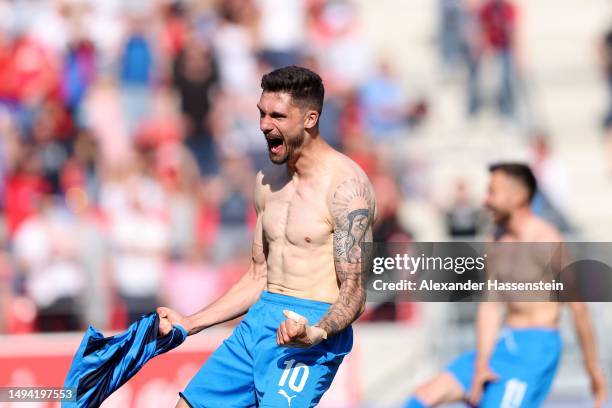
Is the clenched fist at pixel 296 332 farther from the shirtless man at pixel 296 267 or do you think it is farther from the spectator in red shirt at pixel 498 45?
the spectator in red shirt at pixel 498 45

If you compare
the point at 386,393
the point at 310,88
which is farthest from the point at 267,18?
the point at 310,88

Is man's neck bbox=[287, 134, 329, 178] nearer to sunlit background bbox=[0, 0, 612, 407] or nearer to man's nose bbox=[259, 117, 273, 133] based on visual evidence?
man's nose bbox=[259, 117, 273, 133]

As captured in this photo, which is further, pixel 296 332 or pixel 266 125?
pixel 266 125

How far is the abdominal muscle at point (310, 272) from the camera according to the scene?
21.8ft

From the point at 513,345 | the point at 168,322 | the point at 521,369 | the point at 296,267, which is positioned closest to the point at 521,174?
the point at 513,345

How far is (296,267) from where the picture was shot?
21.8ft

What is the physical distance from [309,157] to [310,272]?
59cm

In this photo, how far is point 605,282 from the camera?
31.4ft

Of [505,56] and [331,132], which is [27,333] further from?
[505,56]

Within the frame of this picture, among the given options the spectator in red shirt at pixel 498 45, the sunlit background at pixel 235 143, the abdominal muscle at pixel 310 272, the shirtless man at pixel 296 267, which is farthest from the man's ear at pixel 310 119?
the spectator in red shirt at pixel 498 45

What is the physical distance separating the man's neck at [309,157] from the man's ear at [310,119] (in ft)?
0.30

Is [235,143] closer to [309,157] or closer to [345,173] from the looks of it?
[309,157]

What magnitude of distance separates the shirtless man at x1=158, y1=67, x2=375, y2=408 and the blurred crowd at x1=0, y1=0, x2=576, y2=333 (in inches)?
230

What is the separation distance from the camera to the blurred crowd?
12.6 meters
